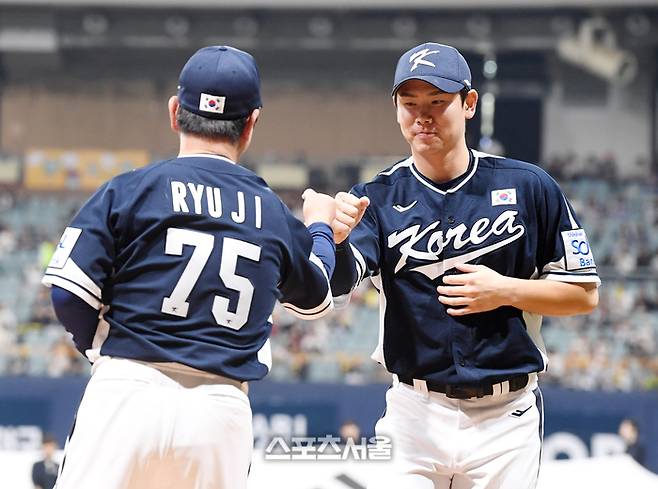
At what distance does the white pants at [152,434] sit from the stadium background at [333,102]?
13338mm

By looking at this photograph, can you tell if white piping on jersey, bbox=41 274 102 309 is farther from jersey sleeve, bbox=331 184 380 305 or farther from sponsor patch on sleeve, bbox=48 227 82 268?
jersey sleeve, bbox=331 184 380 305

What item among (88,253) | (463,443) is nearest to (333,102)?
(463,443)

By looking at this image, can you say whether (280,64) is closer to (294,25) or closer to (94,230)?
(294,25)

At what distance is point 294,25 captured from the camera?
25734mm

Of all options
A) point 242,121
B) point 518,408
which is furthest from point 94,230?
point 518,408

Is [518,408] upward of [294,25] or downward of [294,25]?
downward

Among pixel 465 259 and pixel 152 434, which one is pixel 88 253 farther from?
pixel 465 259

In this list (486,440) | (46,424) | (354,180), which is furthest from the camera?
(354,180)

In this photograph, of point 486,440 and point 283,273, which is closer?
point 283,273

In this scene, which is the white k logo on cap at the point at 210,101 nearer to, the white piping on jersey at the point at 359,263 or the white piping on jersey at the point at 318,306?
the white piping on jersey at the point at 318,306

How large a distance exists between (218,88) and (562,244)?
1516 mm

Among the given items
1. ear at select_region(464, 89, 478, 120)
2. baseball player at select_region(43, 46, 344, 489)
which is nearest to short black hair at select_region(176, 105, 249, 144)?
baseball player at select_region(43, 46, 344, 489)

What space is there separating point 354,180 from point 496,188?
21376mm

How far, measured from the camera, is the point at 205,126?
3301mm
